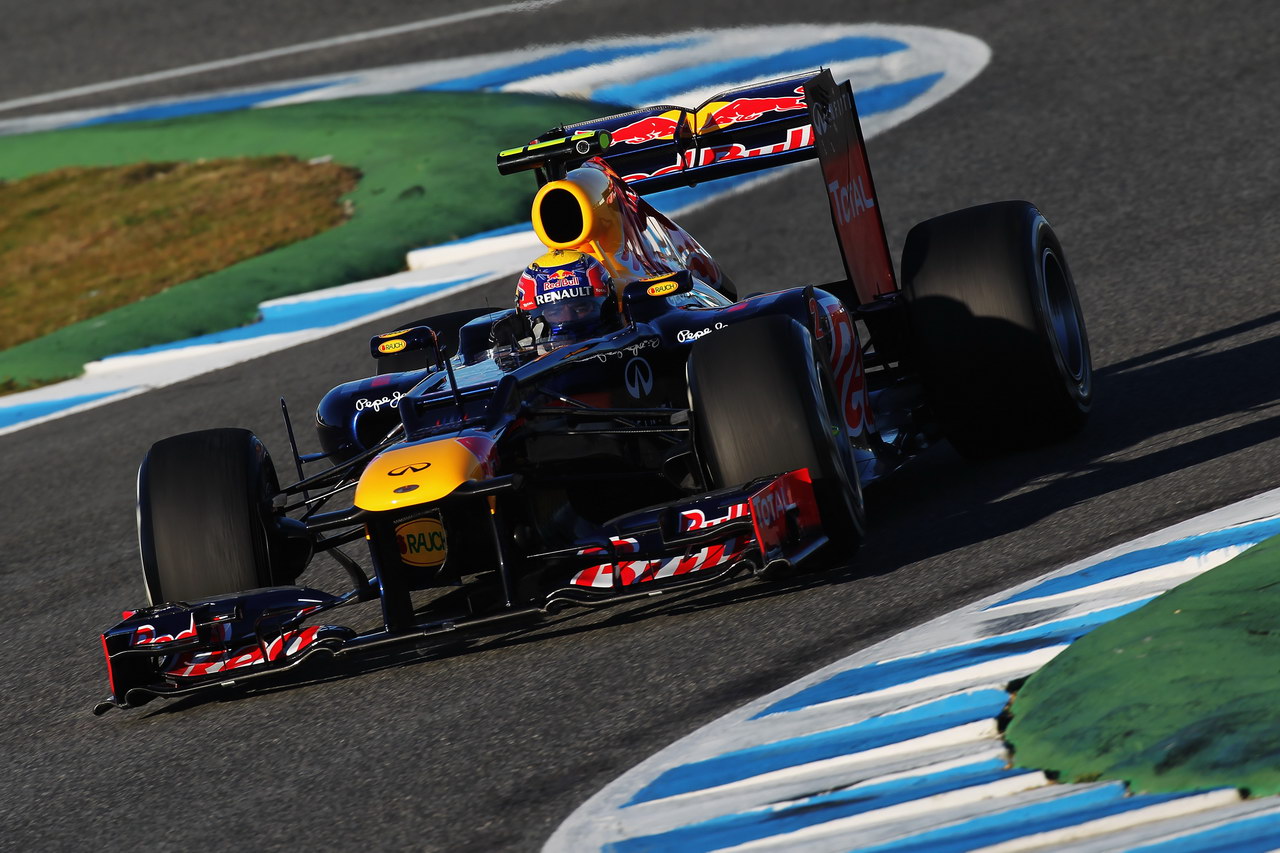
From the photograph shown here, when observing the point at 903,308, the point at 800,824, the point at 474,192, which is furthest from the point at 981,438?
the point at 474,192

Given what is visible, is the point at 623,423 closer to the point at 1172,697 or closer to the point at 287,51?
the point at 1172,697

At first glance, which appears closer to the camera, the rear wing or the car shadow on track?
the car shadow on track

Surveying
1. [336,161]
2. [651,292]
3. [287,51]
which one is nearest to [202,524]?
[651,292]

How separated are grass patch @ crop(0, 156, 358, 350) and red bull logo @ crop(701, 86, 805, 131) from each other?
23.1 ft

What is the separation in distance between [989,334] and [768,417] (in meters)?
1.44

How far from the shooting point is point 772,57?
16.1m

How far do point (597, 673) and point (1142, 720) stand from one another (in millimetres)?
1719

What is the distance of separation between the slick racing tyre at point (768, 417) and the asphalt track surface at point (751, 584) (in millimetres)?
303

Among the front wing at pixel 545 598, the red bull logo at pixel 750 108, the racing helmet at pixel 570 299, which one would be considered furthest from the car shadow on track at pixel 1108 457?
the red bull logo at pixel 750 108

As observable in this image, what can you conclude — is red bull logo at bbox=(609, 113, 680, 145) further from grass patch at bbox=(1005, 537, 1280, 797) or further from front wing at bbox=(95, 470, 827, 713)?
grass patch at bbox=(1005, 537, 1280, 797)

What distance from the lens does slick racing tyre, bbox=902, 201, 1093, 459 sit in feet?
21.2

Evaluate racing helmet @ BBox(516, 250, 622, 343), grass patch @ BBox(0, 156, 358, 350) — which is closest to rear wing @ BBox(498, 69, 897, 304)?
racing helmet @ BBox(516, 250, 622, 343)

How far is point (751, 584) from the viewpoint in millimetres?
5609

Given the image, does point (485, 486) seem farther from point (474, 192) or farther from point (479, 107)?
point (479, 107)
